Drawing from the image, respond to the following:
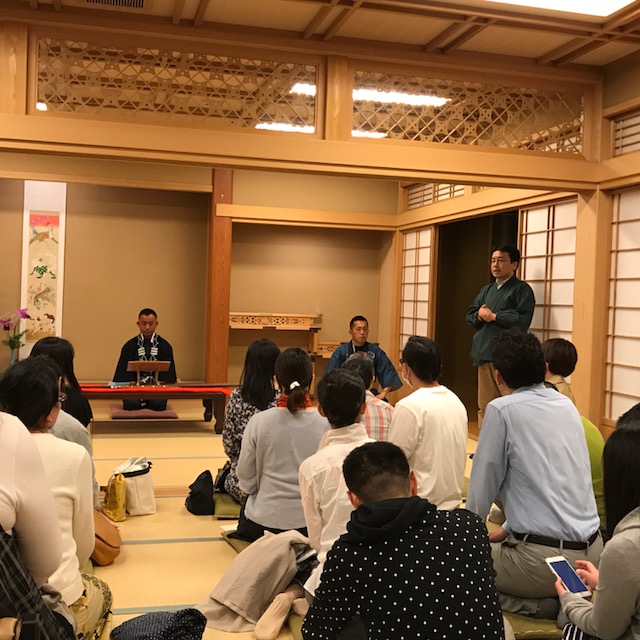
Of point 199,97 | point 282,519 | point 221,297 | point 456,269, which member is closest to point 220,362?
point 221,297

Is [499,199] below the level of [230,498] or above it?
above

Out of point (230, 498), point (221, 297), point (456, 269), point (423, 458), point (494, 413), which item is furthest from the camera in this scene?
point (456, 269)

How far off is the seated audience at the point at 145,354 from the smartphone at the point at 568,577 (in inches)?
210

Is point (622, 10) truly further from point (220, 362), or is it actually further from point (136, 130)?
point (220, 362)

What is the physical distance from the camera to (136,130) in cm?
472

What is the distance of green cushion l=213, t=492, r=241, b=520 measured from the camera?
4123mm

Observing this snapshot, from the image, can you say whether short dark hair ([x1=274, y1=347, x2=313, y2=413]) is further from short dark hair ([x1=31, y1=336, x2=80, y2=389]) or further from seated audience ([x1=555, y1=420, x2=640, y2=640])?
seated audience ([x1=555, y1=420, x2=640, y2=640])

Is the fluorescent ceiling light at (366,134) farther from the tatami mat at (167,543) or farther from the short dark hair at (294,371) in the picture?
the tatami mat at (167,543)

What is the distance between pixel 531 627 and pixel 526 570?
201mm

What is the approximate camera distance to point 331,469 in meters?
2.56

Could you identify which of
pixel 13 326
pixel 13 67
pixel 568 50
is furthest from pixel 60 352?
pixel 13 326

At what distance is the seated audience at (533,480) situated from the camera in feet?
8.77

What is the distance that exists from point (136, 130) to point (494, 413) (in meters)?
2.99

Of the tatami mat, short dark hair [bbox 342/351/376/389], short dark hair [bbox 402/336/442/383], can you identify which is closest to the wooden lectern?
the tatami mat
